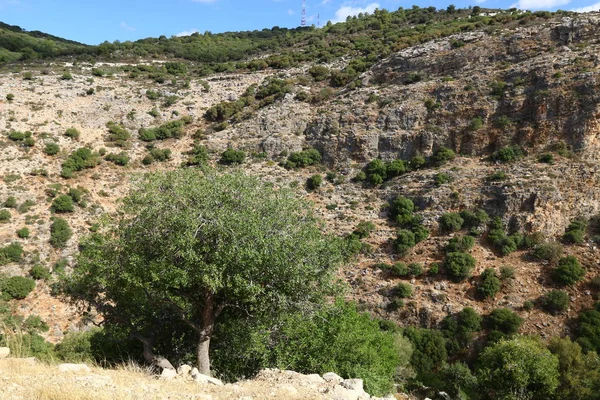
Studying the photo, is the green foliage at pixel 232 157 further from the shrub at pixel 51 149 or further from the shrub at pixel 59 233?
the shrub at pixel 51 149

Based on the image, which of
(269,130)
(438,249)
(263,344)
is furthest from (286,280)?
(269,130)

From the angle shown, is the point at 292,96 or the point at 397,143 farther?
the point at 292,96

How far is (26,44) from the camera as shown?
66.6 m

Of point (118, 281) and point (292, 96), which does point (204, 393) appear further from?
point (292, 96)

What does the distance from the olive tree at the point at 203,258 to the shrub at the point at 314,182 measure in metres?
21.4

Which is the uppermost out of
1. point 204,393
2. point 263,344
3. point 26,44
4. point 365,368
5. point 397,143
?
point 26,44

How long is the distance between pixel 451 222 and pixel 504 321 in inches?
314

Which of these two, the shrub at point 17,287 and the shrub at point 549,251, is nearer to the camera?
the shrub at point 17,287

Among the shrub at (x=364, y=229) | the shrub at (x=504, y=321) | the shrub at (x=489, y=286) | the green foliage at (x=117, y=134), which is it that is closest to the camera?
the shrub at (x=504, y=321)

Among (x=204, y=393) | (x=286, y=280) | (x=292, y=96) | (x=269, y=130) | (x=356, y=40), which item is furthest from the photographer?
(x=356, y=40)

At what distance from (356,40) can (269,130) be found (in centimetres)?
3174

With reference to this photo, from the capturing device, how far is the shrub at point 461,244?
26562 mm

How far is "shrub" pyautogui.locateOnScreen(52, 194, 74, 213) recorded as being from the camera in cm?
2909

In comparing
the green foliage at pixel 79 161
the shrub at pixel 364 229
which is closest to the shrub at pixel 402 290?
the shrub at pixel 364 229
